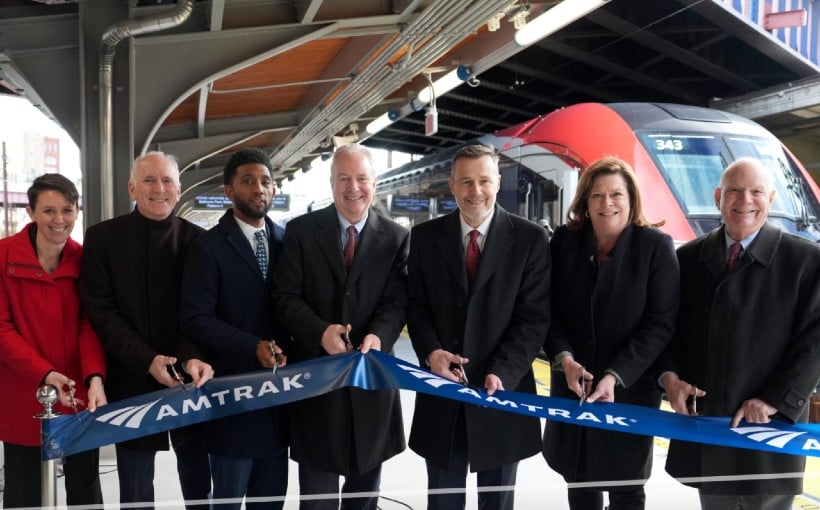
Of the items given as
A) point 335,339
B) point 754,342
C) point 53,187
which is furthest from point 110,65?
point 754,342

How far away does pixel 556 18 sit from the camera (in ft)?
18.0

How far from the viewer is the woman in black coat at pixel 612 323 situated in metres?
2.40

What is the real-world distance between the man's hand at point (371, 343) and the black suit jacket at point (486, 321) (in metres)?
0.21

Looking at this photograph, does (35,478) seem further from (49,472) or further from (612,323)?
(612,323)

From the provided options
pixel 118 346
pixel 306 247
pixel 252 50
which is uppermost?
pixel 252 50

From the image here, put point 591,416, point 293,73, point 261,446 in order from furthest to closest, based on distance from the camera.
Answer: point 293,73 → point 261,446 → point 591,416

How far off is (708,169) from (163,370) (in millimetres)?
6281

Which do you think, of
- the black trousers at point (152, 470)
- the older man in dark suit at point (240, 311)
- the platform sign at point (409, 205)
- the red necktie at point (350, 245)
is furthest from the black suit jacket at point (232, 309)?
the platform sign at point (409, 205)

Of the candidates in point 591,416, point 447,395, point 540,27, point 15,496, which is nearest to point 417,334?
point 447,395

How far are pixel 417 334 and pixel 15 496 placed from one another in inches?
66.1

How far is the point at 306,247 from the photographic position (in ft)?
8.39

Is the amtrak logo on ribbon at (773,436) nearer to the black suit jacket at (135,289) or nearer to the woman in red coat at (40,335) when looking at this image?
the black suit jacket at (135,289)

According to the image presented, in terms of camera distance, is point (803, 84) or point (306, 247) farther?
point (803, 84)

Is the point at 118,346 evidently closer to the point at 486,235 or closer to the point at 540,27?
the point at 486,235
